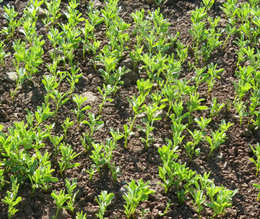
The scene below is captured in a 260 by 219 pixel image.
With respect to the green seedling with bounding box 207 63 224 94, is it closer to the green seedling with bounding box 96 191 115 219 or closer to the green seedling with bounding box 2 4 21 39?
the green seedling with bounding box 96 191 115 219

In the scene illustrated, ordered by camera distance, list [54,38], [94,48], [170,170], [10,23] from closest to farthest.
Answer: [170,170]
[54,38]
[94,48]
[10,23]

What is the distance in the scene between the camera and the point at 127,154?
175 inches

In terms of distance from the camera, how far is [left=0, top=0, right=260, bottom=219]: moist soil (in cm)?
400

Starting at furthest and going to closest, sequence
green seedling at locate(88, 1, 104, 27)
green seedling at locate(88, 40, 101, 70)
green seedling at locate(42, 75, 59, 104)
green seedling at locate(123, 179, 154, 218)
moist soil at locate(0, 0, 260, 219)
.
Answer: green seedling at locate(88, 1, 104, 27), green seedling at locate(88, 40, 101, 70), green seedling at locate(42, 75, 59, 104), moist soil at locate(0, 0, 260, 219), green seedling at locate(123, 179, 154, 218)

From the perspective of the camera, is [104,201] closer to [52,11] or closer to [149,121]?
[149,121]

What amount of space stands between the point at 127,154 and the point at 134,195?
0.71m

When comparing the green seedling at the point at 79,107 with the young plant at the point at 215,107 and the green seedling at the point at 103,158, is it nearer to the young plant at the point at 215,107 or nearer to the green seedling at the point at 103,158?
the green seedling at the point at 103,158

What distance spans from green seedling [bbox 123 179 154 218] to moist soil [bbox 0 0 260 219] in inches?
5.2

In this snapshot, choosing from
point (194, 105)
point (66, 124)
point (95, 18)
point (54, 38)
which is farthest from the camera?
point (95, 18)

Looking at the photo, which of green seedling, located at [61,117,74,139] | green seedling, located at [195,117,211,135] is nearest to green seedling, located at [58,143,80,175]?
green seedling, located at [61,117,74,139]

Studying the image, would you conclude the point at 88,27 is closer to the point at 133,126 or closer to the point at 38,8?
the point at 38,8

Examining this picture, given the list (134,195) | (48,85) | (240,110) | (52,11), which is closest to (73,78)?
(48,85)

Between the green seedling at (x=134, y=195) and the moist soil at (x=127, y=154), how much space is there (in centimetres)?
13

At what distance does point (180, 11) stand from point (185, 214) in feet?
10.8
